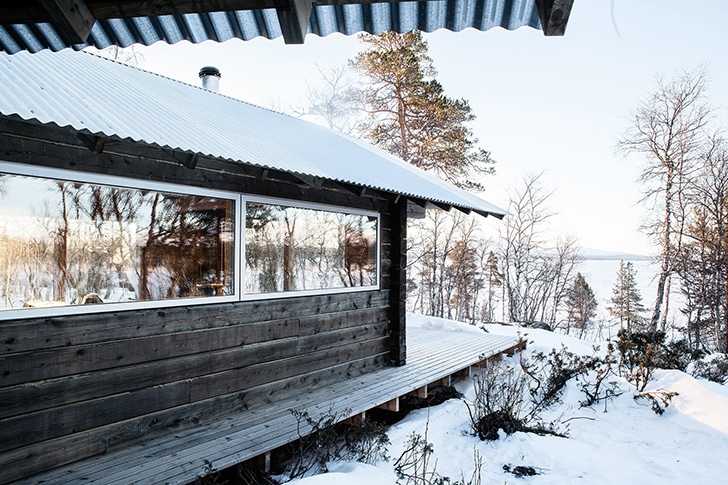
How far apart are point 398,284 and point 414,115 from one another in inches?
426

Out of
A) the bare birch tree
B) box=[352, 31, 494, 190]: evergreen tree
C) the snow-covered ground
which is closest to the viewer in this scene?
the snow-covered ground

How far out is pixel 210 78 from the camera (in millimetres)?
6301

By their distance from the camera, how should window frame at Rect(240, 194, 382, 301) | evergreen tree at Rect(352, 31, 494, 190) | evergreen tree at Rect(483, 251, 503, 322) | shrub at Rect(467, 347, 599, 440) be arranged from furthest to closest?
evergreen tree at Rect(483, 251, 503, 322) → evergreen tree at Rect(352, 31, 494, 190) → shrub at Rect(467, 347, 599, 440) → window frame at Rect(240, 194, 382, 301)

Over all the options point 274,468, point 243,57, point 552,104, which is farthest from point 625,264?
point 274,468

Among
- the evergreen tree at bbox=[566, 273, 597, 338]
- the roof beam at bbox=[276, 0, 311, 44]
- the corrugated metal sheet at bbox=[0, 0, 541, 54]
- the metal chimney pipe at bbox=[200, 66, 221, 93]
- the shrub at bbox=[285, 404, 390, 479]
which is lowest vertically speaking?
the evergreen tree at bbox=[566, 273, 597, 338]

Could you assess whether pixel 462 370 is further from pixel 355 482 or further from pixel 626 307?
pixel 626 307

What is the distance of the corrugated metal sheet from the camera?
1499mm

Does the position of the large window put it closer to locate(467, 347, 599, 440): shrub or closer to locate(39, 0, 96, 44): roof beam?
locate(39, 0, 96, 44): roof beam

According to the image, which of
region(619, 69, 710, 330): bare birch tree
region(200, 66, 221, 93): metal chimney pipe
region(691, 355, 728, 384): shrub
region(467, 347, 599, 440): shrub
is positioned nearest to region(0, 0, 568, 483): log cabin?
region(200, 66, 221, 93): metal chimney pipe

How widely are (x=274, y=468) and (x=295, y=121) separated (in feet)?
15.5

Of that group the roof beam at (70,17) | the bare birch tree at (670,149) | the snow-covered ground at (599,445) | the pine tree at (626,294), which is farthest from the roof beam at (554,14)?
the pine tree at (626,294)

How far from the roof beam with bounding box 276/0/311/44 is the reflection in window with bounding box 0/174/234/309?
2471mm

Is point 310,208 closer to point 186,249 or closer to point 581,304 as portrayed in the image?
point 186,249

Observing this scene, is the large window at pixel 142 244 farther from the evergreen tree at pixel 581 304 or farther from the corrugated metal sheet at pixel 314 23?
the evergreen tree at pixel 581 304
